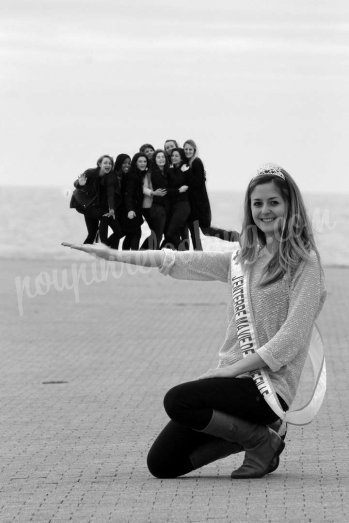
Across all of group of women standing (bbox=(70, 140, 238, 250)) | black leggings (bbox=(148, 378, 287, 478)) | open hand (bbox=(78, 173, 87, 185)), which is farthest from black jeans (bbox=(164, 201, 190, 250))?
black leggings (bbox=(148, 378, 287, 478))

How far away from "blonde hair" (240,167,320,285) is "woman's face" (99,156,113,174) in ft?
6.05

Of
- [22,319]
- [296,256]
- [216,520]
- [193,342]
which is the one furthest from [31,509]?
[22,319]

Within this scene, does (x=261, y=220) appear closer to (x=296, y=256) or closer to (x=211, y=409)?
(x=296, y=256)

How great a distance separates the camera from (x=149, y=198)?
5.17 m

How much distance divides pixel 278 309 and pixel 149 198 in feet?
6.09

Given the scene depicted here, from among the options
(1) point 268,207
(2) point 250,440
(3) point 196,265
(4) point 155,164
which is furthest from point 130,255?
(2) point 250,440

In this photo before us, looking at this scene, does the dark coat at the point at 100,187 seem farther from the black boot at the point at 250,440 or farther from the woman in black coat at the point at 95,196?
the black boot at the point at 250,440

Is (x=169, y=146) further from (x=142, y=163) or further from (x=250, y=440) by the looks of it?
(x=250, y=440)

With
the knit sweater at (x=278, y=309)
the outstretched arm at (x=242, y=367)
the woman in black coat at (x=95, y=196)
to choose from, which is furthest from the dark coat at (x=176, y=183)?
the outstretched arm at (x=242, y=367)

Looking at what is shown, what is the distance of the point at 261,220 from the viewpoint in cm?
690

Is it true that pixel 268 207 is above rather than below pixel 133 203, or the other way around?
below

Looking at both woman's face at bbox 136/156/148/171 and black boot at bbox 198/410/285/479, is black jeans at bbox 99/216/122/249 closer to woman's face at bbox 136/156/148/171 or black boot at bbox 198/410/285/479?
woman's face at bbox 136/156/148/171

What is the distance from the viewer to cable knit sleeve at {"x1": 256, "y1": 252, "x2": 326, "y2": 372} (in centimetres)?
672

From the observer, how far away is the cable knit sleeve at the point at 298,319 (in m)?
6.72
